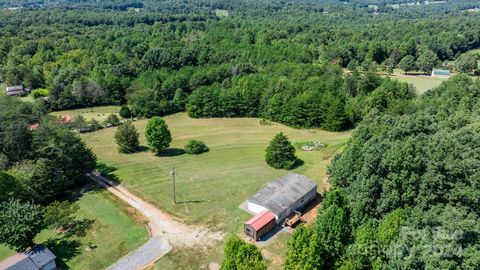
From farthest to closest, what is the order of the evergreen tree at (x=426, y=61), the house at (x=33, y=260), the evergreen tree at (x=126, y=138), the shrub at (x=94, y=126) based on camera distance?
the evergreen tree at (x=426, y=61) → the shrub at (x=94, y=126) → the evergreen tree at (x=126, y=138) → the house at (x=33, y=260)

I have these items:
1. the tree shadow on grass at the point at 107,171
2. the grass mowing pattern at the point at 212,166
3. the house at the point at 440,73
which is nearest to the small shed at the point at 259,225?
the grass mowing pattern at the point at 212,166

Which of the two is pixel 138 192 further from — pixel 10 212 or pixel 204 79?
pixel 204 79

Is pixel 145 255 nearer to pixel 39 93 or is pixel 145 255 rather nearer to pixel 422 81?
pixel 39 93

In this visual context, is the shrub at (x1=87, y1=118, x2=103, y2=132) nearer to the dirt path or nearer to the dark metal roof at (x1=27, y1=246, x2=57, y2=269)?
the dirt path

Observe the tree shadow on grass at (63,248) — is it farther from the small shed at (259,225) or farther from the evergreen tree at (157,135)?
the evergreen tree at (157,135)

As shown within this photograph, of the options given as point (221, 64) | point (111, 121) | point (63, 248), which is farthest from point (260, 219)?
point (221, 64)

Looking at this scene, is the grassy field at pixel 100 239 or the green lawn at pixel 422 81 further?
the green lawn at pixel 422 81
